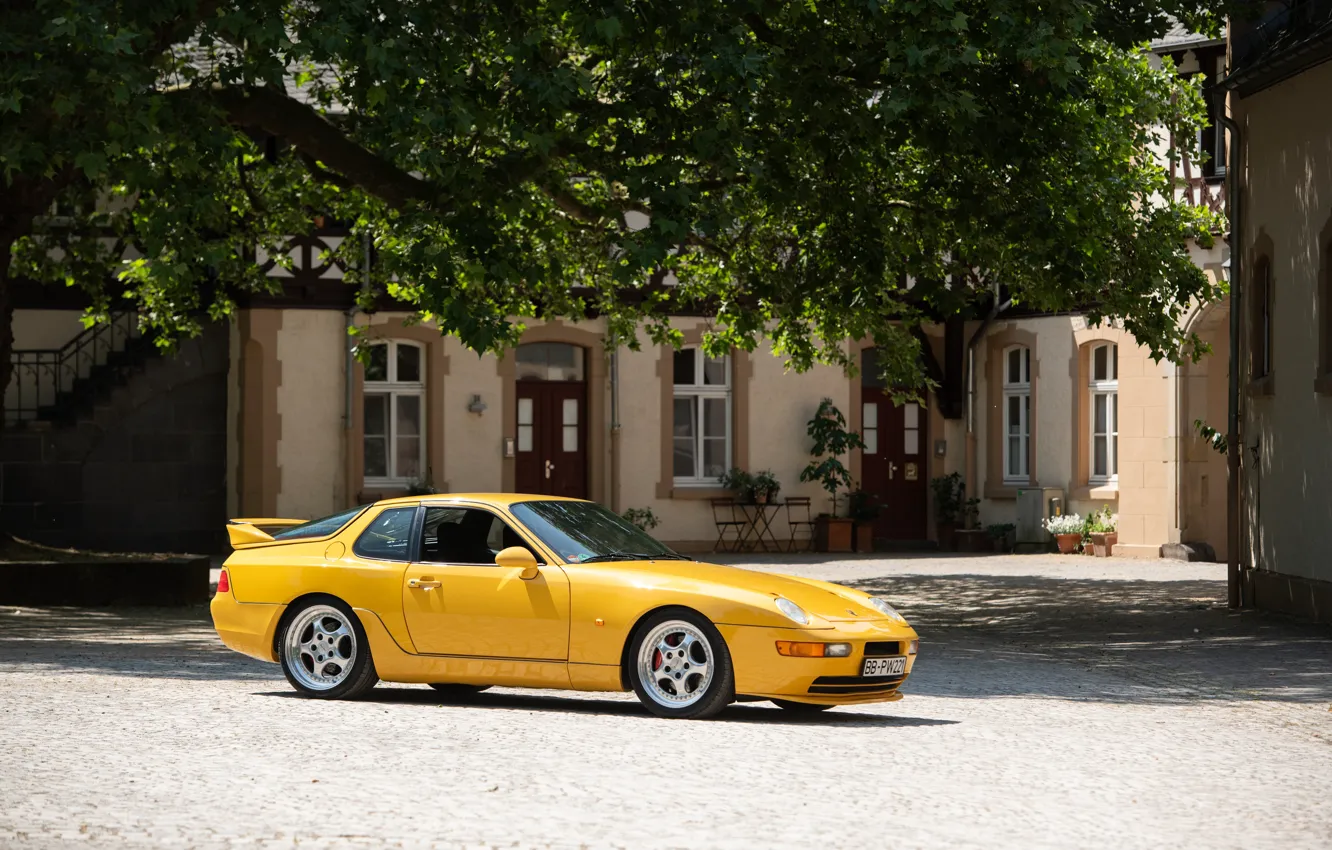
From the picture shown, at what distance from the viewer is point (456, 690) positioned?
39.0 feet

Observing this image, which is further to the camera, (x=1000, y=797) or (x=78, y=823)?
(x=1000, y=797)

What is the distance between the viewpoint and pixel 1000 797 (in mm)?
7680

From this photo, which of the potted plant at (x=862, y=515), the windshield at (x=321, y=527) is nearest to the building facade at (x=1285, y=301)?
the windshield at (x=321, y=527)

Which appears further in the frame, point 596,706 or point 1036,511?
point 1036,511

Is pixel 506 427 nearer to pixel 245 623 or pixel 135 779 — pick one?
pixel 245 623

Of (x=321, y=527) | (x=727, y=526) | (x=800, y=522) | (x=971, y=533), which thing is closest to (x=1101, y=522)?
(x=971, y=533)

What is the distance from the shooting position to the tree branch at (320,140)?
17531 mm

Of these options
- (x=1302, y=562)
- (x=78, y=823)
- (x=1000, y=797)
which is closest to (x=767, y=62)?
(x=1302, y=562)

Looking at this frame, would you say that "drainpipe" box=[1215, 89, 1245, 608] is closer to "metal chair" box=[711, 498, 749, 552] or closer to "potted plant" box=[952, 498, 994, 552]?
"potted plant" box=[952, 498, 994, 552]

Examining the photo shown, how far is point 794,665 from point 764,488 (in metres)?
21.6

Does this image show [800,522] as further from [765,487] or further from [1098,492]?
[1098,492]

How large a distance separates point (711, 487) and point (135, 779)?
→ 23987 mm

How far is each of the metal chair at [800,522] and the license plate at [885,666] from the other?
2145 centimetres

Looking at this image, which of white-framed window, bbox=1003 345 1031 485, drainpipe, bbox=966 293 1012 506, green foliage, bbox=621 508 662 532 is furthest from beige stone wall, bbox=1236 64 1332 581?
drainpipe, bbox=966 293 1012 506
